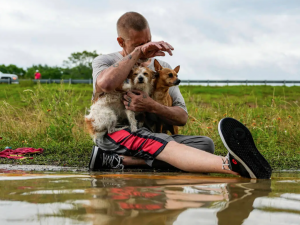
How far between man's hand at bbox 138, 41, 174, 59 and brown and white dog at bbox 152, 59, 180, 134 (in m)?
0.42

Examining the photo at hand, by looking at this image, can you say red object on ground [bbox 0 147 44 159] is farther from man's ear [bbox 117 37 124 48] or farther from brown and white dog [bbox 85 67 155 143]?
man's ear [bbox 117 37 124 48]

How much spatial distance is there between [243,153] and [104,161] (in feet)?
5.56

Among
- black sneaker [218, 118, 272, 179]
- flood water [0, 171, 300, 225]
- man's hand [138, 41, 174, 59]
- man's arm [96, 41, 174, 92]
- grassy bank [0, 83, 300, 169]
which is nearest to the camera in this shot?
flood water [0, 171, 300, 225]

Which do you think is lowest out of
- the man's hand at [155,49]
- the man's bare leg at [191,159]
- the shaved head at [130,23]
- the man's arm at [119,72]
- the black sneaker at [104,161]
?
the black sneaker at [104,161]

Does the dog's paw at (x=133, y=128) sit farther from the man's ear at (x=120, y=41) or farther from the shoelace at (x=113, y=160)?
the man's ear at (x=120, y=41)

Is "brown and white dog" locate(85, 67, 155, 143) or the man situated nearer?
the man

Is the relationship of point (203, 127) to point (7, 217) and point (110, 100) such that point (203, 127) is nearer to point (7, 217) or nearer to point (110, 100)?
point (110, 100)

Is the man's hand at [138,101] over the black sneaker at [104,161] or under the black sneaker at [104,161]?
over

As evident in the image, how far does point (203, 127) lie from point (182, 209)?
17.6ft

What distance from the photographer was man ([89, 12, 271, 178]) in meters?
3.68

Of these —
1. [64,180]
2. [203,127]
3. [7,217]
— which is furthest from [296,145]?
[7,217]

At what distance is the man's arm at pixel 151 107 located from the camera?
169 inches

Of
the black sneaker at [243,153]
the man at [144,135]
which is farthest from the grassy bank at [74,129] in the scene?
the black sneaker at [243,153]

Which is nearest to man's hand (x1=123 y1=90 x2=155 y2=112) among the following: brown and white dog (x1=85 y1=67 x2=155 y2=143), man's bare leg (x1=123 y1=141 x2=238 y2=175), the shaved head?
brown and white dog (x1=85 y1=67 x2=155 y2=143)
